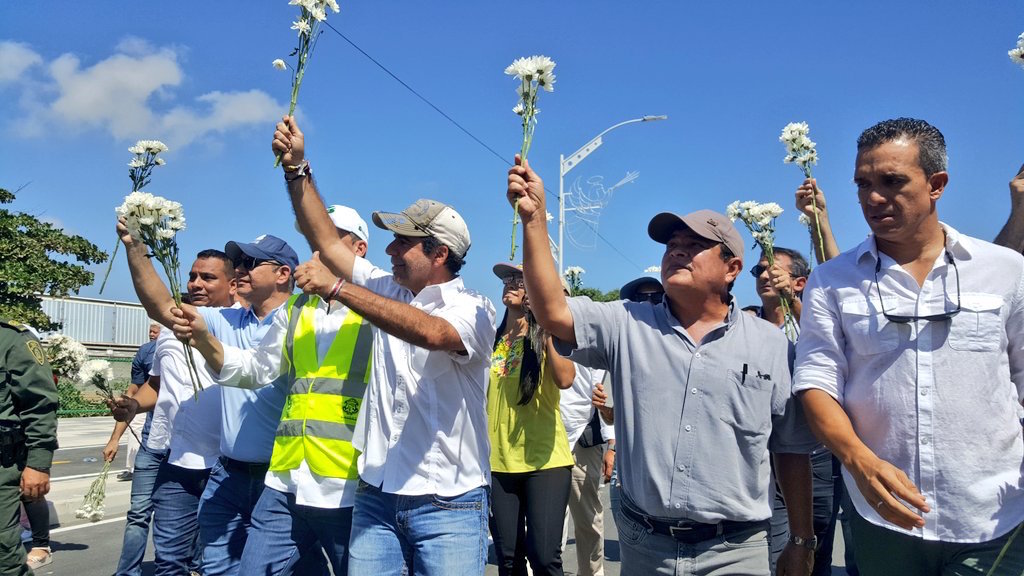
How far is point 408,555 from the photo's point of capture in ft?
10.9

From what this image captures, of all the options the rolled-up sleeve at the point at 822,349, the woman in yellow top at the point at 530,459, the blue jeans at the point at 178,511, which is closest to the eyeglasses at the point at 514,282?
the woman in yellow top at the point at 530,459

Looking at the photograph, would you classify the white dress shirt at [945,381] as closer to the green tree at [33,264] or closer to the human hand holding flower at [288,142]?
the human hand holding flower at [288,142]

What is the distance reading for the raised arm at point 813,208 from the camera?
363cm

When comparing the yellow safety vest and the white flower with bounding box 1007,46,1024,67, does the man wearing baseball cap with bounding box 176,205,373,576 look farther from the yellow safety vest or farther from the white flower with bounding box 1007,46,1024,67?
the white flower with bounding box 1007,46,1024,67

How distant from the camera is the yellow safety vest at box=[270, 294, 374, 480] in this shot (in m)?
3.65

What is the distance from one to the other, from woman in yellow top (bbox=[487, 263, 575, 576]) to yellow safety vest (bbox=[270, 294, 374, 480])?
1.28m

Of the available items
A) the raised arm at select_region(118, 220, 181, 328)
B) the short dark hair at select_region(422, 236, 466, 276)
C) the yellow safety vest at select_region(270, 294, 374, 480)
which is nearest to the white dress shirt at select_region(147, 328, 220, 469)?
the raised arm at select_region(118, 220, 181, 328)

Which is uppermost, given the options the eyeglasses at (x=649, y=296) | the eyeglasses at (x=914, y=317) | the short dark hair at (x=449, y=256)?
the short dark hair at (x=449, y=256)

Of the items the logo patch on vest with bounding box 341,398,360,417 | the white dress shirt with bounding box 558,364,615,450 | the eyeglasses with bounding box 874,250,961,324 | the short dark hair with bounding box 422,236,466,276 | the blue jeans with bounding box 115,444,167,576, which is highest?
the short dark hair with bounding box 422,236,466,276

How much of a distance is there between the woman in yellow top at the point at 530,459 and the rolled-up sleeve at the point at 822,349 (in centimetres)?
211

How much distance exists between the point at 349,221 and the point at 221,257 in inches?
53.4

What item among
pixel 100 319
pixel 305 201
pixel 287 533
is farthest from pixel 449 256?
pixel 100 319

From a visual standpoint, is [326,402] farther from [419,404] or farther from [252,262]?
[252,262]

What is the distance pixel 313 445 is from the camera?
144 inches
